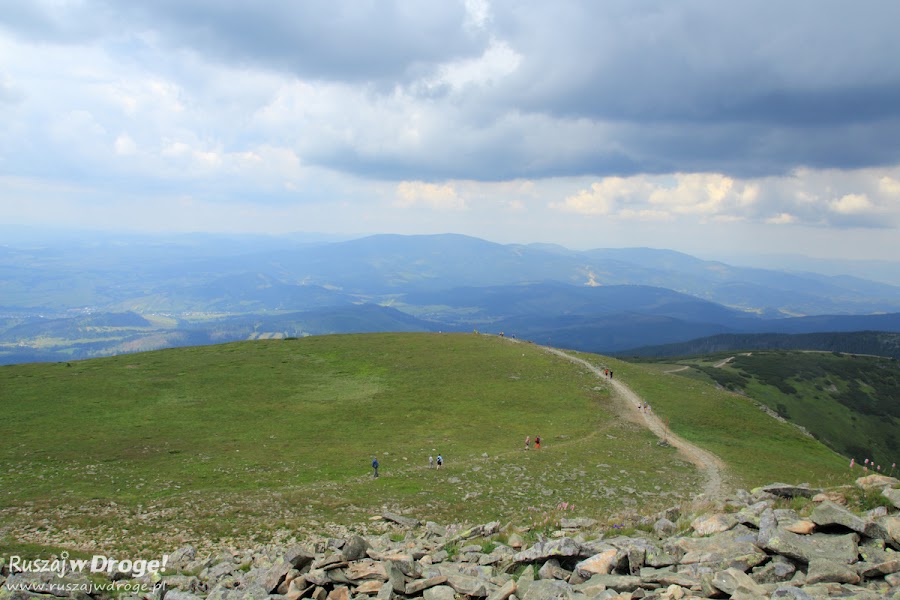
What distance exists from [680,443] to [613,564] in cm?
3679

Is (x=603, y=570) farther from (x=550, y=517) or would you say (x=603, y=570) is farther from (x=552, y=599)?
(x=550, y=517)

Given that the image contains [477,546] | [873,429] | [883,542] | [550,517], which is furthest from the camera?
[873,429]

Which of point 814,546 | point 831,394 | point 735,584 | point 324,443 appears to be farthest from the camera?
point 831,394

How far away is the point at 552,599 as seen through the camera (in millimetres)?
13328

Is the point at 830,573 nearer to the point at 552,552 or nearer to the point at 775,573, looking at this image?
the point at 775,573

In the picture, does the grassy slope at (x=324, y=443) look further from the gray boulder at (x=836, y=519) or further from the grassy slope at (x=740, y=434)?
the gray boulder at (x=836, y=519)

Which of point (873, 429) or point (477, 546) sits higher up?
point (477, 546)

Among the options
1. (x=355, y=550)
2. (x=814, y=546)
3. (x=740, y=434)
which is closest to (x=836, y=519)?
(x=814, y=546)

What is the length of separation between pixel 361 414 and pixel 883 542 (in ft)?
145

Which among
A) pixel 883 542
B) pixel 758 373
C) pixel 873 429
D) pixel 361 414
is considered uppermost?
pixel 883 542

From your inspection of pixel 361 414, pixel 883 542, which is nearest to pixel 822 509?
pixel 883 542

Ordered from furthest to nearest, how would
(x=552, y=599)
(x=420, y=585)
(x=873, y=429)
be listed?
(x=873, y=429) → (x=420, y=585) → (x=552, y=599)

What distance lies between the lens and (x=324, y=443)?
44.8m

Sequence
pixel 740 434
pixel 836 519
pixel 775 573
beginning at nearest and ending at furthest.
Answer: pixel 775 573
pixel 836 519
pixel 740 434
